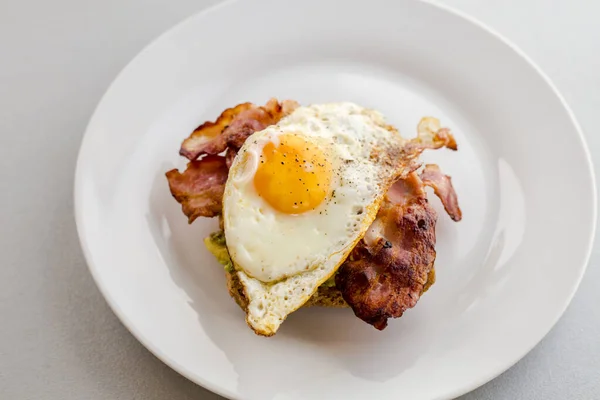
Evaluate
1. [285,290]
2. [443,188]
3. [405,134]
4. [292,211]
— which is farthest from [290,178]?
[405,134]

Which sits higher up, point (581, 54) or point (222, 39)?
point (581, 54)

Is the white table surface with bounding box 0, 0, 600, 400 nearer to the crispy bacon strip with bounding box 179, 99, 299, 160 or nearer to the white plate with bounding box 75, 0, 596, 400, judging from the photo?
the white plate with bounding box 75, 0, 596, 400

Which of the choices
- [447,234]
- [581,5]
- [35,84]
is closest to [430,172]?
[447,234]

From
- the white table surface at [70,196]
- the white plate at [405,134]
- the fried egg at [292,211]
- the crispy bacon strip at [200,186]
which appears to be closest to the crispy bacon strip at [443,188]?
the white plate at [405,134]

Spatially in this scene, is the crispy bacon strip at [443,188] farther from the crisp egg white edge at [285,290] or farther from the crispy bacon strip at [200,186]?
the crispy bacon strip at [200,186]

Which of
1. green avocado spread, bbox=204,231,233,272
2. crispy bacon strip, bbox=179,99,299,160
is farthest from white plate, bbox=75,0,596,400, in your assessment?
crispy bacon strip, bbox=179,99,299,160

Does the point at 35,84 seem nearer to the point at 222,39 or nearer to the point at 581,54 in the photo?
the point at 222,39
